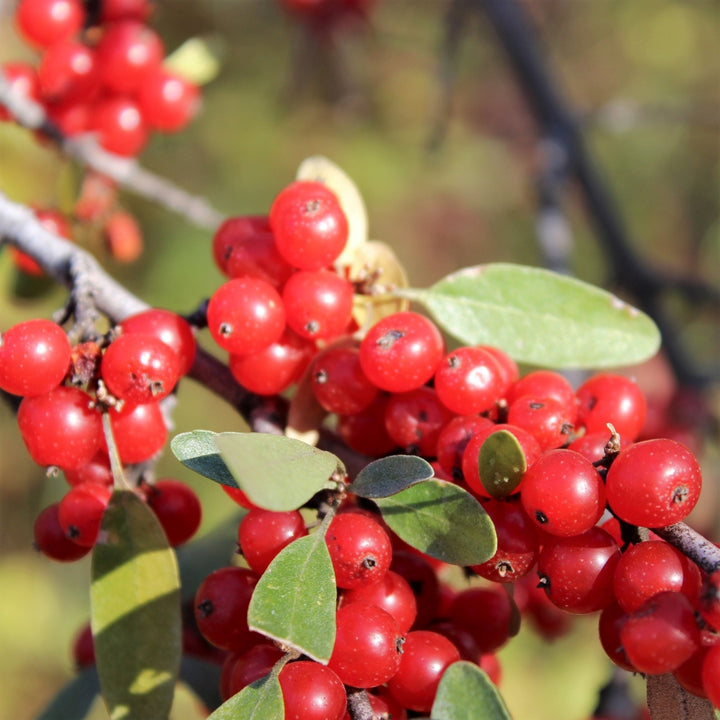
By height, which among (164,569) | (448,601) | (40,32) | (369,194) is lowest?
(369,194)

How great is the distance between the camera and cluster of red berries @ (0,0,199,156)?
79.6 inches

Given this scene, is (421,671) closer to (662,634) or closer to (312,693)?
(312,693)

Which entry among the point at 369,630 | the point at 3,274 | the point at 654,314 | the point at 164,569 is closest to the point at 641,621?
the point at 369,630

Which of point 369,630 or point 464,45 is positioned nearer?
point 369,630

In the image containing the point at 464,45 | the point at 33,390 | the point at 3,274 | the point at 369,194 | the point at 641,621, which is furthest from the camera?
the point at 464,45

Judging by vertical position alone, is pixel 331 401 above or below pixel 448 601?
above

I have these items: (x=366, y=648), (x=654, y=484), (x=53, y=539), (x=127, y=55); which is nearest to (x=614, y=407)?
(x=654, y=484)

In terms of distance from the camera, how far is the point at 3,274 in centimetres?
239

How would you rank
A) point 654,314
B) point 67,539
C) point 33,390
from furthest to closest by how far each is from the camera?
point 654,314
point 67,539
point 33,390

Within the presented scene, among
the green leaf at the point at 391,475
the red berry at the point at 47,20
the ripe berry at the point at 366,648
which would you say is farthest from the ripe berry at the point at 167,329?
the red berry at the point at 47,20

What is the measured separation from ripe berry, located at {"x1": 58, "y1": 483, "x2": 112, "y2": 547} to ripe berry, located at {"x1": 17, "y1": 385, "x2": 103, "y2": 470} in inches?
2.6

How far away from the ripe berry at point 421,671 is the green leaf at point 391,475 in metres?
0.22

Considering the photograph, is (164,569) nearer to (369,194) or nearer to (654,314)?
(654,314)

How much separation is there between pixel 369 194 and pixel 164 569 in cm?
304
